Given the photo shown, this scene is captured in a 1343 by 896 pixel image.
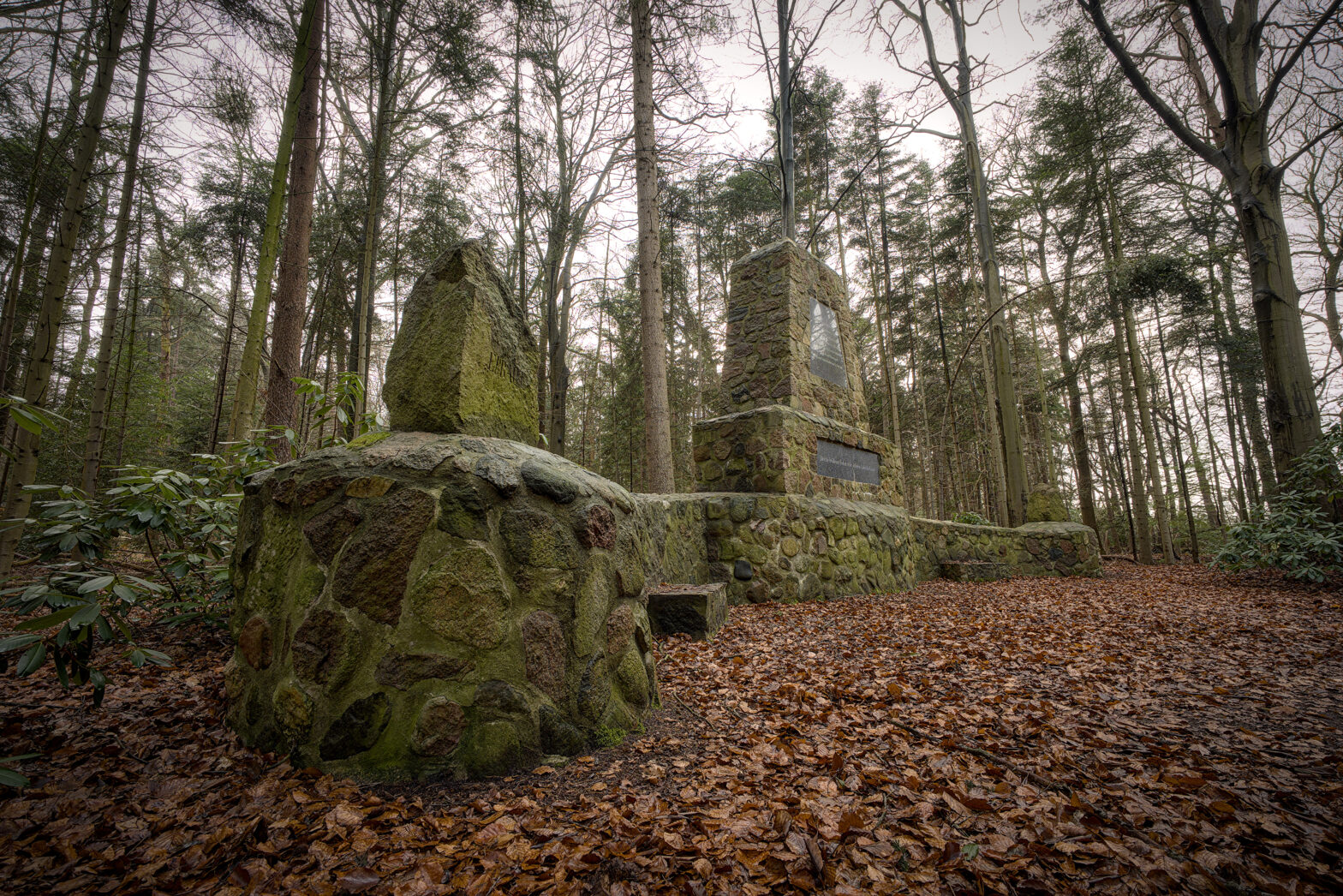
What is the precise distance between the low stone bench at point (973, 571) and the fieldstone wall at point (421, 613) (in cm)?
740

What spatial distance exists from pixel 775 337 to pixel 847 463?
1990mm

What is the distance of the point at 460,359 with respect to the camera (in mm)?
2387

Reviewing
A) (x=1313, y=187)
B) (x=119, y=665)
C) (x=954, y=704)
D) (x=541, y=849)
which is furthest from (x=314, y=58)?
(x=1313, y=187)

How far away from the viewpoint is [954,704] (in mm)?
2482

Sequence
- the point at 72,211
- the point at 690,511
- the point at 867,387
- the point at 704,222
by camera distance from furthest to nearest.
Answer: the point at 867,387
the point at 704,222
the point at 690,511
the point at 72,211

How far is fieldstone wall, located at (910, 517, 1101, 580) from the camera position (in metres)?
8.27

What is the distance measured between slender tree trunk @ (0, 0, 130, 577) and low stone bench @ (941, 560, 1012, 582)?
33.2ft

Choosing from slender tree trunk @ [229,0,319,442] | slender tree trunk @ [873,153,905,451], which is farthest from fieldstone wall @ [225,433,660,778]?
slender tree trunk @ [873,153,905,451]

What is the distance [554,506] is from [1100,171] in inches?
557

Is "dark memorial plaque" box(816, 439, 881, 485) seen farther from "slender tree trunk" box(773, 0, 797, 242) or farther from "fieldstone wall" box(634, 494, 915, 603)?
"slender tree trunk" box(773, 0, 797, 242)

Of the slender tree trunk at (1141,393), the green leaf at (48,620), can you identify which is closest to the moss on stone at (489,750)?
the green leaf at (48,620)

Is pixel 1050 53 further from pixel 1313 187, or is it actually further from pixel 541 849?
pixel 541 849

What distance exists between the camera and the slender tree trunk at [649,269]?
6.58m

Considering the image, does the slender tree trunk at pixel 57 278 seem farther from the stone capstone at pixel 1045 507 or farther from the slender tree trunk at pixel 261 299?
the stone capstone at pixel 1045 507
